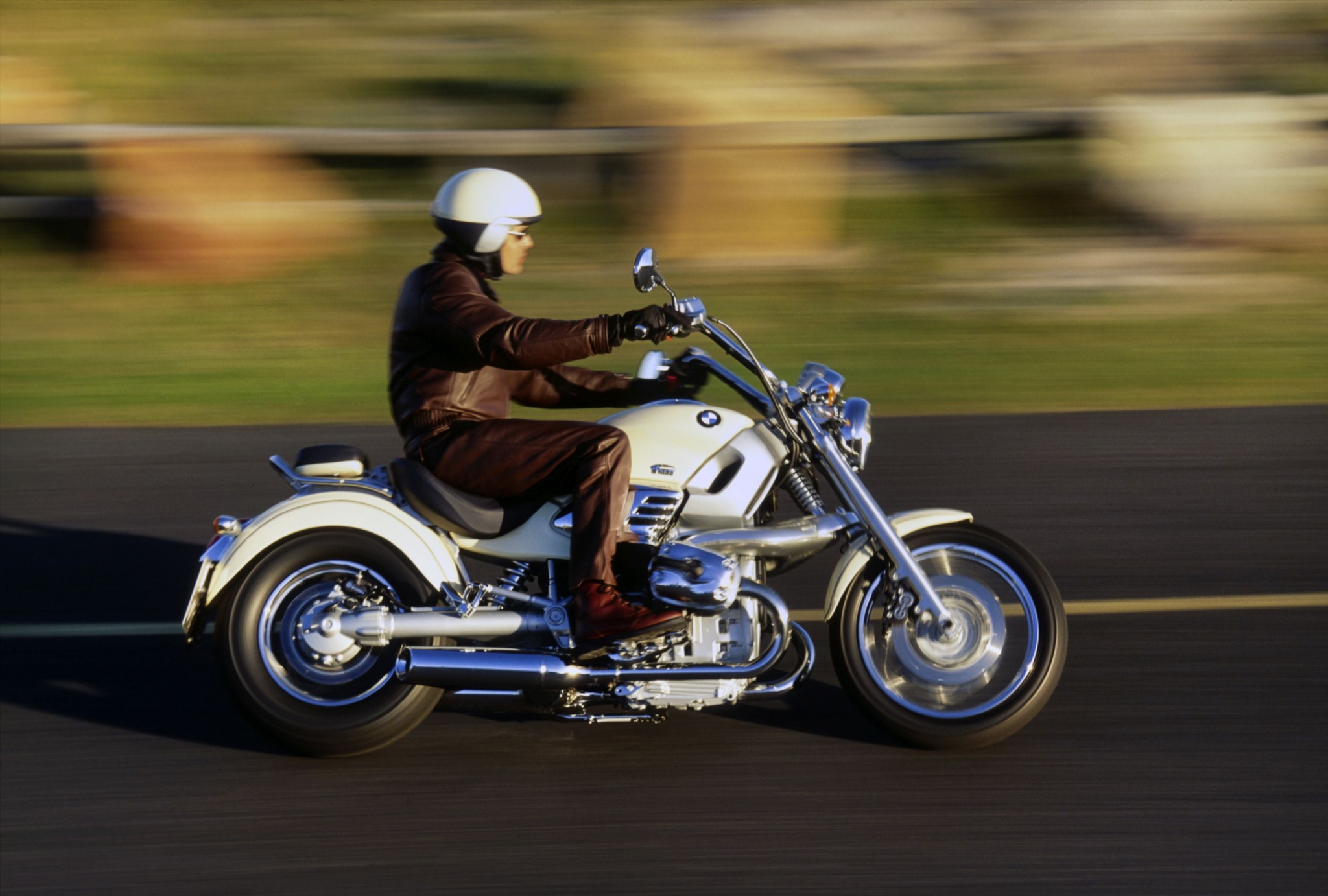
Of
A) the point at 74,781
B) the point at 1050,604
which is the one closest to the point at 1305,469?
the point at 1050,604

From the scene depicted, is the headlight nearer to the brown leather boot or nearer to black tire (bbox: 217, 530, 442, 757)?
the brown leather boot

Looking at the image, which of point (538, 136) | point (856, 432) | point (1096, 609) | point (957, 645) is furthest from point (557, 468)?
point (538, 136)

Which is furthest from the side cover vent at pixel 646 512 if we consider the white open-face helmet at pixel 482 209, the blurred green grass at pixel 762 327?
the blurred green grass at pixel 762 327

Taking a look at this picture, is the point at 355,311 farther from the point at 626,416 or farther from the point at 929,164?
the point at 626,416

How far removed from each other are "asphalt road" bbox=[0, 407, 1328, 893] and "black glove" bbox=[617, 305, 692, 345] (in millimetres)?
1382

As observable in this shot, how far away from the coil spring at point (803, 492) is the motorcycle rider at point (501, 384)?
A: 471mm

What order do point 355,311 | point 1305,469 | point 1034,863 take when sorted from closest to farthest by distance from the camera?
point 1034,863 → point 1305,469 → point 355,311

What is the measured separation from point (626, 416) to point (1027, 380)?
203 inches

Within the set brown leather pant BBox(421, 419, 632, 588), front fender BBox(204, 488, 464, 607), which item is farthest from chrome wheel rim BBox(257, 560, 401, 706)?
brown leather pant BBox(421, 419, 632, 588)

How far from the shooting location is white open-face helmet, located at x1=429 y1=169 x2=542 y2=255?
506 cm

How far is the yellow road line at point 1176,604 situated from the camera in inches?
244

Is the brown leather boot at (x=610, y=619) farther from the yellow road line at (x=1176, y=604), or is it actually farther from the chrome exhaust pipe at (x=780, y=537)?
the yellow road line at (x=1176, y=604)

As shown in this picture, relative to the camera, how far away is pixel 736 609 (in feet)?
16.4

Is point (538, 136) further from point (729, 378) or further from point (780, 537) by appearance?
point (780, 537)
